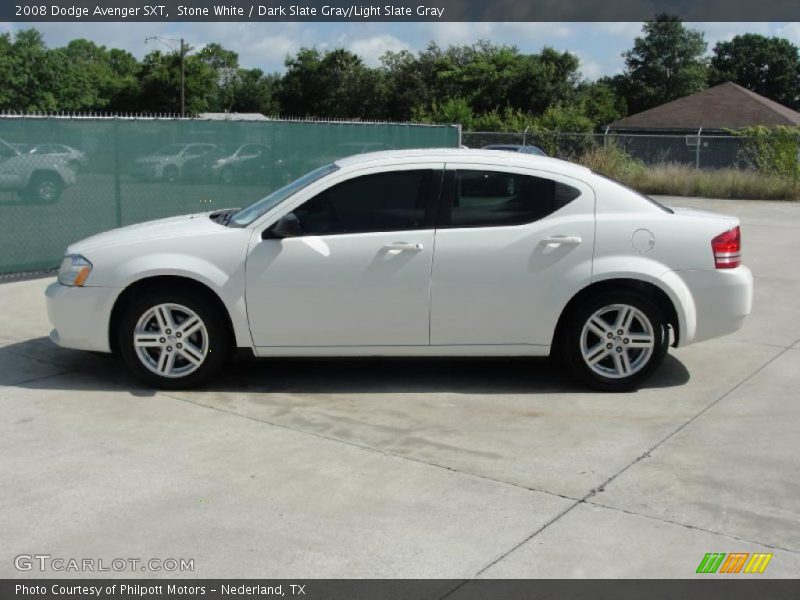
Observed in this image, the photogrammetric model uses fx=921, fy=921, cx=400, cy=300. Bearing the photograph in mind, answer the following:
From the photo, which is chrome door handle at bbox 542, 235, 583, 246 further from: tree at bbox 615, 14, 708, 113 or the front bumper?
tree at bbox 615, 14, 708, 113

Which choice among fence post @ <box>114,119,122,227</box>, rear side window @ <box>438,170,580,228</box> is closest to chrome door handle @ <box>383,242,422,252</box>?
rear side window @ <box>438,170,580,228</box>

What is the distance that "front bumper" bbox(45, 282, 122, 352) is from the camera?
21.0 ft

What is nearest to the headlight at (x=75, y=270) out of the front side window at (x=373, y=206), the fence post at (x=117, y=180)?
the front side window at (x=373, y=206)

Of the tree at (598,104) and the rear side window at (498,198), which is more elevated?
the tree at (598,104)

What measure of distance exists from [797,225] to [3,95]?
5330 cm

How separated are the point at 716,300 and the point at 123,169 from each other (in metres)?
7.87

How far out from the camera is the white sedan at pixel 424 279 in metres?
6.28

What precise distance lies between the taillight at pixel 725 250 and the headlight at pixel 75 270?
4352 mm

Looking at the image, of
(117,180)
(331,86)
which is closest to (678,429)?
(117,180)

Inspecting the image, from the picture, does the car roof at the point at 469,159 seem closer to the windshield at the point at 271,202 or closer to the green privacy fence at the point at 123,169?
the windshield at the point at 271,202

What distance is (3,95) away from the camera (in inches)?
2296

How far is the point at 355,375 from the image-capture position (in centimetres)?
688

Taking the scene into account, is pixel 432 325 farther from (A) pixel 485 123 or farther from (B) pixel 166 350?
(A) pixel 485 123

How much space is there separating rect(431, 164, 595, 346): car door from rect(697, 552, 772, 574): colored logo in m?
2.56
